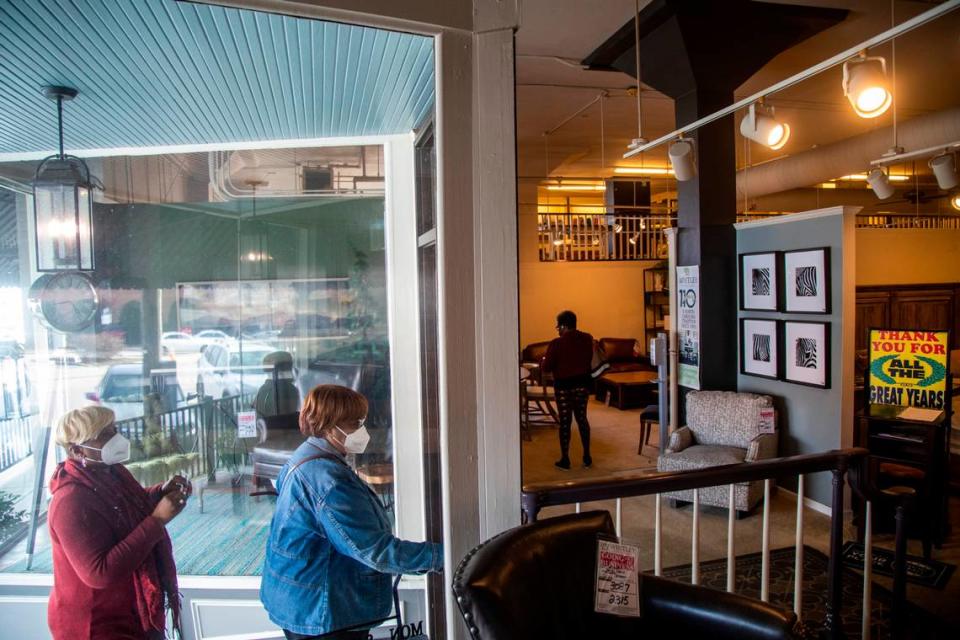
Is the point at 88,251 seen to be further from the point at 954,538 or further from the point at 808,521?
the point at 954,538

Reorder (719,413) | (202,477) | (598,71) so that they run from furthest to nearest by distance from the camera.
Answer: (598,71), (719,413), (202,477)

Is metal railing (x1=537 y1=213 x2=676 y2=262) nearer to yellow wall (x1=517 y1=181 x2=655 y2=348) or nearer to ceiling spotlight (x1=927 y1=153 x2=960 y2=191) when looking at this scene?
yellow wall (x1=517 y1=181 x2=655 y2=348)

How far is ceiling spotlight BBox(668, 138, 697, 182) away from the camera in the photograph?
4254mm

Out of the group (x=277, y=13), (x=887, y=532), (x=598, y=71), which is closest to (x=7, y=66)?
(x=277, y=13)

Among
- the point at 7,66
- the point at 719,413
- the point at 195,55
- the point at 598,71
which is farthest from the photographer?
the point at 598,71

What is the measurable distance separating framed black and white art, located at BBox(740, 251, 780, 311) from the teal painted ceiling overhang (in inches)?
147

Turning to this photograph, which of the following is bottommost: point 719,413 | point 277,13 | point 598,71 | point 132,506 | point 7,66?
point 719,413

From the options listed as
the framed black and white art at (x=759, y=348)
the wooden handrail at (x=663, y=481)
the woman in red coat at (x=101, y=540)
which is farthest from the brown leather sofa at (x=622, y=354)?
the woman in red coat at (x=101, y=540)

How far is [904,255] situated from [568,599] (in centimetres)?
720

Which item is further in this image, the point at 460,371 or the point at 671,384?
the point at 671,384

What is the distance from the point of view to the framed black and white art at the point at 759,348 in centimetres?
482

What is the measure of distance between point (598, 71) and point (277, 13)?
4.41 metres

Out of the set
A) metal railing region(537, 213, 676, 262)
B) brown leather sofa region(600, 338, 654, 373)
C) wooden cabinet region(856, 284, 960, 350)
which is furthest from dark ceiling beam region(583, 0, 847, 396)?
brown leather sofa region(600, 338, 654, 373)

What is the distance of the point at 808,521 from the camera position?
14.3 feet
